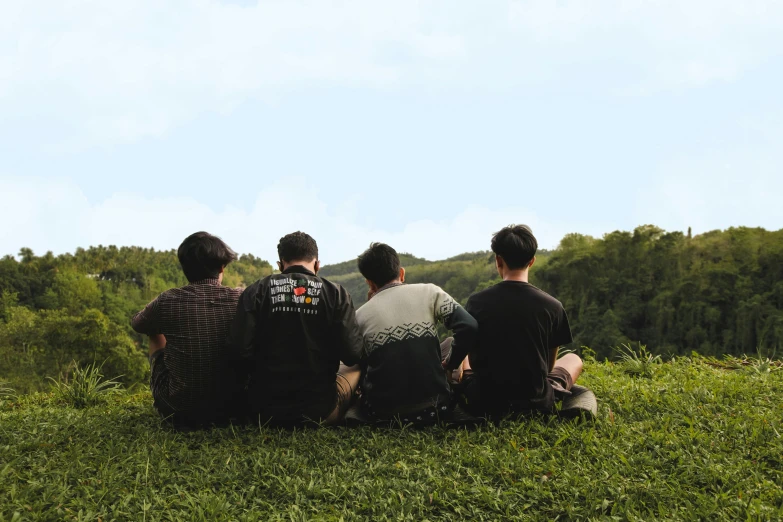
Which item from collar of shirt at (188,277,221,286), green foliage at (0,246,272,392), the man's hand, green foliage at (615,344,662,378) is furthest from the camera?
green foliage at (0,246,272,392)

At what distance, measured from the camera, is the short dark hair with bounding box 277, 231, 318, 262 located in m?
3.63

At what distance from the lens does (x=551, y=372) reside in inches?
158

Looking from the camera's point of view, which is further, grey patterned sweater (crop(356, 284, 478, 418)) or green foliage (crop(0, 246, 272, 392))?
green foliage (crop(0, 246, 272, 392))

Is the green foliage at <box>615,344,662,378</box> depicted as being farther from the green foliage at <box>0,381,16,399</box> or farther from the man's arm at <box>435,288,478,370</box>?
the green foliage at <box>0,381,16,399</box>

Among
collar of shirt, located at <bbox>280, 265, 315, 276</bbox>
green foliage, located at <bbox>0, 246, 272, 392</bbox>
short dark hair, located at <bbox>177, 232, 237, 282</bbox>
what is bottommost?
green foliage, located at <bbox>0, 246, 272, 392</bbox>

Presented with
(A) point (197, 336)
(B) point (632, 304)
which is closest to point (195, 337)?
(A) point (197, 336)

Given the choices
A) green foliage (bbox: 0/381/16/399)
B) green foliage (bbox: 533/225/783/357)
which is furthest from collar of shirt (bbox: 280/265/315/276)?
green foliage (bbox: 533/225/783/357)

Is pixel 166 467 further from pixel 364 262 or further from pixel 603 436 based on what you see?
pixel 603 436

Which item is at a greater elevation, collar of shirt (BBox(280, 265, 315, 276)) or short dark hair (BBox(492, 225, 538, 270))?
short dark hair (BBox(492, 225, 538, 270))

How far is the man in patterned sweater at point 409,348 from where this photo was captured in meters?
3.54

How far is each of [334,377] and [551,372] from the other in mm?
1581

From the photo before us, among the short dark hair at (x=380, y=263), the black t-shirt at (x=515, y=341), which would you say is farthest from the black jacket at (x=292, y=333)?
the black t-shirt at (x=515, y=341)

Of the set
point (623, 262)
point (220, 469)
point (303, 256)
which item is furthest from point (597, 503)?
point (623, 262)

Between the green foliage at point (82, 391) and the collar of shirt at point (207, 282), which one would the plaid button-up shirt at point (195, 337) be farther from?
the green foliage at point (82, 391)
